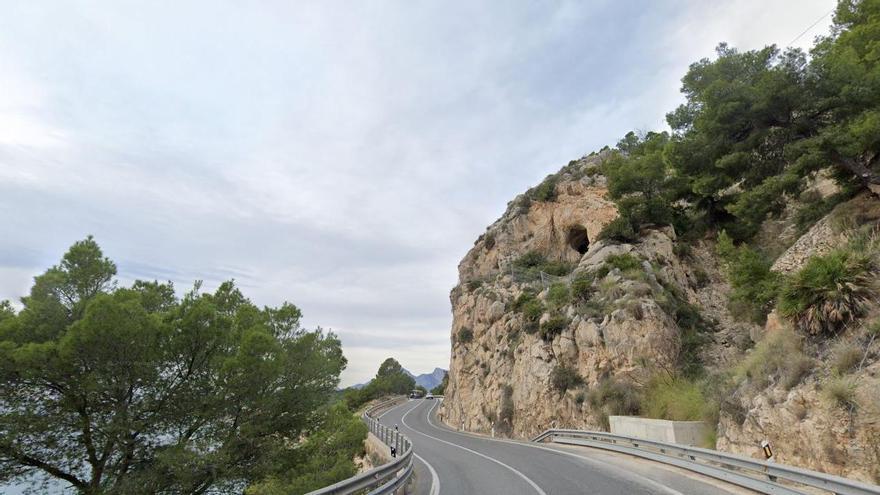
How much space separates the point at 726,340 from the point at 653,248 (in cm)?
843

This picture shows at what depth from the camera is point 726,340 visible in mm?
19078

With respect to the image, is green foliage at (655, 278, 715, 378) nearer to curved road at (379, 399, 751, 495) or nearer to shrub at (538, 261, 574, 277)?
curved road at (379, 399, 751, 495)

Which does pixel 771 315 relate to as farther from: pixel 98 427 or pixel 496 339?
pixel 496 339

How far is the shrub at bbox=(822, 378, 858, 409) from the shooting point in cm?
742

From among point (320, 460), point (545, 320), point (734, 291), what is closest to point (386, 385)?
point (545, 320)

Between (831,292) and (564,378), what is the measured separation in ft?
45.2

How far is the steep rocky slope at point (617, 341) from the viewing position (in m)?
8.35

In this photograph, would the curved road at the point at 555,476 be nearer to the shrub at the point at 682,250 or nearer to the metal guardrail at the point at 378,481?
the metal guardrail at the point at 378,481

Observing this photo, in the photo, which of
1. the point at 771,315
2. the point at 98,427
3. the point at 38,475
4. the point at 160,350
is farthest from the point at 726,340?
the point at 38,475

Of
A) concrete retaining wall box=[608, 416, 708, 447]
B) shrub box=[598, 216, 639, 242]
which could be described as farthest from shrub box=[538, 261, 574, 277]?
concrete retaining wall box=[608, 416, 708, 447]

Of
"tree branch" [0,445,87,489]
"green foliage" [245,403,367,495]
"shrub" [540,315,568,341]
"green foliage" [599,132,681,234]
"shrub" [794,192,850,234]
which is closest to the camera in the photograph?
"tree branch" [0,445,87,489]

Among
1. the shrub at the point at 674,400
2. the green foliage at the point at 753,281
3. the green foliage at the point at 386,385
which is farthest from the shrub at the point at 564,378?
the green foliage at the point at 386,385

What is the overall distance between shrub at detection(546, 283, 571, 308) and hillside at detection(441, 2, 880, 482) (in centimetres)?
13

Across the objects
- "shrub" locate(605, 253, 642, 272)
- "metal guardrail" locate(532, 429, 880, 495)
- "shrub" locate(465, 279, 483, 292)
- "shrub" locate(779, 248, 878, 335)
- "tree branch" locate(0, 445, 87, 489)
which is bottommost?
"metal guardrail" locate(532, 429, 880, 495)
